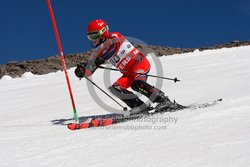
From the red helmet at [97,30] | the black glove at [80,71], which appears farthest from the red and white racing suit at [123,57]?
the black glove at [80,71]

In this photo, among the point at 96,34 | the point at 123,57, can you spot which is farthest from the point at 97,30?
the point at 123,57

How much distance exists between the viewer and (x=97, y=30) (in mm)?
6957

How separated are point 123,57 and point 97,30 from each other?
0.69 meters

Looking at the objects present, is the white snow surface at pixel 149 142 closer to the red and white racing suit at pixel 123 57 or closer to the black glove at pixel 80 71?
the black glove at pixel 80 71

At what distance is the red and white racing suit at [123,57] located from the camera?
696 centimetres

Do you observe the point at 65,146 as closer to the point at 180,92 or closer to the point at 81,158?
the point at 81,158

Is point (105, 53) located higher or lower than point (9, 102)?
higher

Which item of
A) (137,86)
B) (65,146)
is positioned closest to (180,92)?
(137,86)

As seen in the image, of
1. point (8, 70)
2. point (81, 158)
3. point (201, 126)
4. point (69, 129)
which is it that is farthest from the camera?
point (8, 70)

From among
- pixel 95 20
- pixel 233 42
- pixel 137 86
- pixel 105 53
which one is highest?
pixel 233 42

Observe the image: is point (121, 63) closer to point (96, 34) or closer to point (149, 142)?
point (96, 34)

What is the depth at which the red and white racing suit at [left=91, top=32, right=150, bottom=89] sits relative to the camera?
22.8 ft

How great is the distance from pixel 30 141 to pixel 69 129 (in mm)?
998

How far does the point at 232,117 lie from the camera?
5090mm
